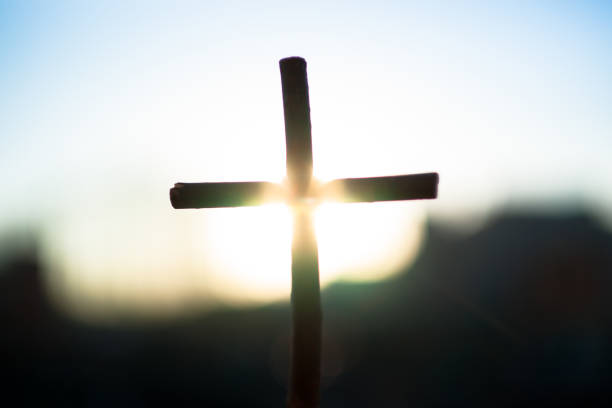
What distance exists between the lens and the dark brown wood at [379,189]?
2771 millimetres

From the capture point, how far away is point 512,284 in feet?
110

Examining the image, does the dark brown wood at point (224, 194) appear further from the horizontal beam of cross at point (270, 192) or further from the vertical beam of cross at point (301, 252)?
the vertical beam of cross at point (301, 252)

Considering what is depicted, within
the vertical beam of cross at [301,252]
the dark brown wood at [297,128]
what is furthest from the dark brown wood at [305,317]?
the dark brown wood at [297,128]

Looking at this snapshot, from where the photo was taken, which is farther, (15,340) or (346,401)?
(15,340)

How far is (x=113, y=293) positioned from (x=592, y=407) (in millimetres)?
34581

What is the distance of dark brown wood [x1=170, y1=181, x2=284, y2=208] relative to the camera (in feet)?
9.29

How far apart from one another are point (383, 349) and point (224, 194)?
2192 centimetres

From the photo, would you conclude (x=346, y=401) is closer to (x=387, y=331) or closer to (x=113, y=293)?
(x=387, y=331)

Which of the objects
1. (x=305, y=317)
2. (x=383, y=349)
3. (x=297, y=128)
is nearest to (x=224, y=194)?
(x=297, y=128)

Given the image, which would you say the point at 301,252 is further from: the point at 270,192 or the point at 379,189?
the point at 379,189

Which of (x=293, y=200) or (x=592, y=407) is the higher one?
(x=293, y=200)

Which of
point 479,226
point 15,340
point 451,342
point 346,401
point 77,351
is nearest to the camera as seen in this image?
point 346,401

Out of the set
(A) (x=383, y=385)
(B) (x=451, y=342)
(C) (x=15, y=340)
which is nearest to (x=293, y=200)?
(A) (x=383, y=385)

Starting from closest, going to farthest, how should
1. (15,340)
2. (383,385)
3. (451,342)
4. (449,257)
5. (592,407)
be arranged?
(592,407) → (383,385) → (451,342) → (15,340) → (449,257)
